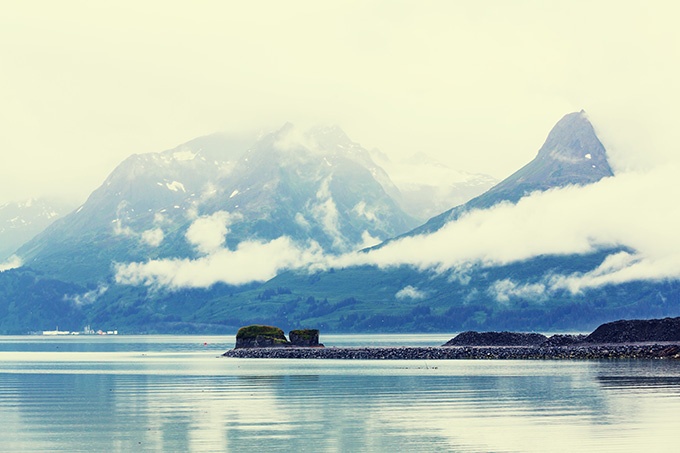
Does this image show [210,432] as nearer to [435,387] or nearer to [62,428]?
[62,428]

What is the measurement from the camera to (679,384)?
353 ft

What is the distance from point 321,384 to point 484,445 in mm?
62864

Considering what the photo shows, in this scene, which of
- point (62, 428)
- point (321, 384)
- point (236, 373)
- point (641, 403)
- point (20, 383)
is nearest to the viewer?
point (62, 428)

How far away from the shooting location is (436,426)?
7138cm

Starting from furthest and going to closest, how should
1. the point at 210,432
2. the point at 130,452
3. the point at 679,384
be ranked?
the point at 679,384, the point at 210,432, the point at 130,452

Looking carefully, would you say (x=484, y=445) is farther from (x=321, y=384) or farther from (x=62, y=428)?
(x=321, y=384)

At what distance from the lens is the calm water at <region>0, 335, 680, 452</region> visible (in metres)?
63.7

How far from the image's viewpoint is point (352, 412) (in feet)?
275

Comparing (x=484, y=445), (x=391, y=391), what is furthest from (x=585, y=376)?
(x=484, y=445)

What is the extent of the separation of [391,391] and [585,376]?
3152 cm

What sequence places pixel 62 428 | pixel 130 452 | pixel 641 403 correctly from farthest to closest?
1. pixel 641 403
2. pixel 62 428
3. pixel 130 452

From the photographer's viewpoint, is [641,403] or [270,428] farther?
[641,403]

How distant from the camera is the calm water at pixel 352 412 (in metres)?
63.7

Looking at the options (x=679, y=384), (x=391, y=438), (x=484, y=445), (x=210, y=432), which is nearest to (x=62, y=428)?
(x=210, y=432)
